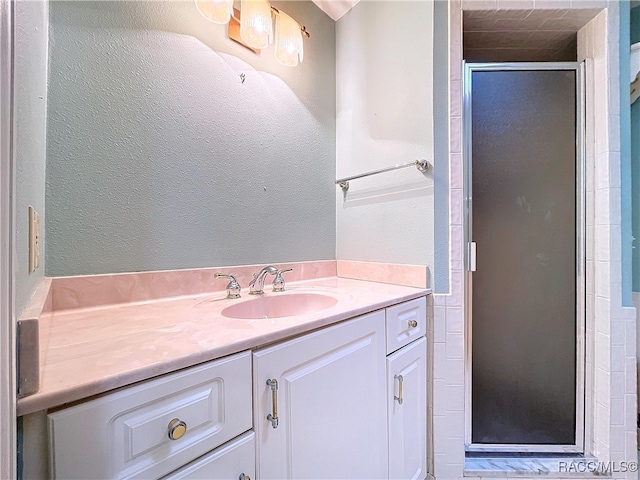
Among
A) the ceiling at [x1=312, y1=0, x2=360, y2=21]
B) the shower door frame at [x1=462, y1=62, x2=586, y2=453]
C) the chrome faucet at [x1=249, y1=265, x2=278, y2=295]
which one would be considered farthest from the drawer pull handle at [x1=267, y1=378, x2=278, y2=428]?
the ceiling at [x1=312, y1=0, x2=360, y2=21]

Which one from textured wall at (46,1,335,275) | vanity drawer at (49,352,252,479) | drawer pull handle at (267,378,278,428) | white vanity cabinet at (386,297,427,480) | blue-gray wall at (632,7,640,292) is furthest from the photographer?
Result: blue-gray wall at (632,7,640,292)

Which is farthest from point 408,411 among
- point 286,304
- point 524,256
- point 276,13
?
point 276,13

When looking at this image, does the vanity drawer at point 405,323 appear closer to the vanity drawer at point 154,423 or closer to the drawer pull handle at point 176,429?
the vanity drawer at point 154,423

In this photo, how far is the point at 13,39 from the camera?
32cm

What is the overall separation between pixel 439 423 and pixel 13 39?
5.10ft

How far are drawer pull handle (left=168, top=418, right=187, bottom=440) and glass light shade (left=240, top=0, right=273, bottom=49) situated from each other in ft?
4.24

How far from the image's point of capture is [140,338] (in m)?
0.59

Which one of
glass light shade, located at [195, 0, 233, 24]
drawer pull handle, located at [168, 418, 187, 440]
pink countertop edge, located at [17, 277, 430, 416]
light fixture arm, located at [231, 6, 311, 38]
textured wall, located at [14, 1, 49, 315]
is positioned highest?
light fixture arm, located at [231, 6, 311, 38]

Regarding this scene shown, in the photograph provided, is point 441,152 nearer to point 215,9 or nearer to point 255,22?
point 255,22

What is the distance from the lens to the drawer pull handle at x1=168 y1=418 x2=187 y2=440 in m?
0.47

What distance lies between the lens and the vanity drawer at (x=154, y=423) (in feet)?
1.29

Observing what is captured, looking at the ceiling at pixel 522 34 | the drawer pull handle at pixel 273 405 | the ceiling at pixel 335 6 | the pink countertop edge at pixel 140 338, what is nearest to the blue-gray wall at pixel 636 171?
the ceiling at pixel 522 34

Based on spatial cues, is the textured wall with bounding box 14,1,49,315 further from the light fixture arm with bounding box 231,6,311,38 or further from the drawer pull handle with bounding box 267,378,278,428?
the light fixture arm with bounding box 231,6,311,38

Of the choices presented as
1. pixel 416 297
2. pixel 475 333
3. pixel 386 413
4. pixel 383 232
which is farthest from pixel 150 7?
pixel 475 333
